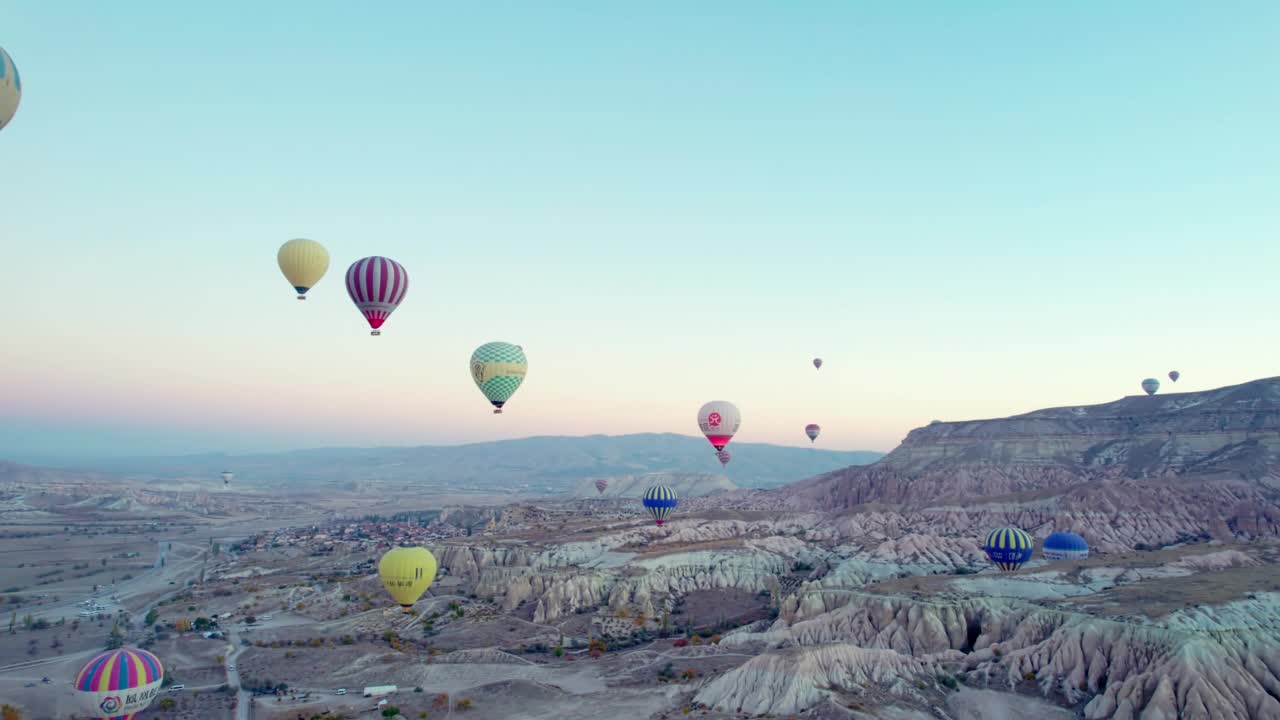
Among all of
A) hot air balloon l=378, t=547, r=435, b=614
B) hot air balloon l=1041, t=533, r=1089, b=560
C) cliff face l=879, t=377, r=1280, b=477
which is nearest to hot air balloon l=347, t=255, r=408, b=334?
hot air balloon l=378, t=547, r=435, b=614

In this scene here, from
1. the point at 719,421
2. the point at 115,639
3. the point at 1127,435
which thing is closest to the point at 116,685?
the point at 115,639

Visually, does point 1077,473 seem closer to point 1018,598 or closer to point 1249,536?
point 1249,536

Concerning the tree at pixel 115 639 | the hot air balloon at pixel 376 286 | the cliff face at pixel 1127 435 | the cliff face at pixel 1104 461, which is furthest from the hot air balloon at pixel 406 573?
the cliff face at pixel 1127 435

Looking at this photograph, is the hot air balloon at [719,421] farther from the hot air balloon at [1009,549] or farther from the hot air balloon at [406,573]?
the hot air balloon at [406,573]

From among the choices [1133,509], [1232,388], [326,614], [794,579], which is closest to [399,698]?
[326,614]

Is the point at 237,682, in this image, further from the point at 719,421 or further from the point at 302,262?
the point at 719,421
